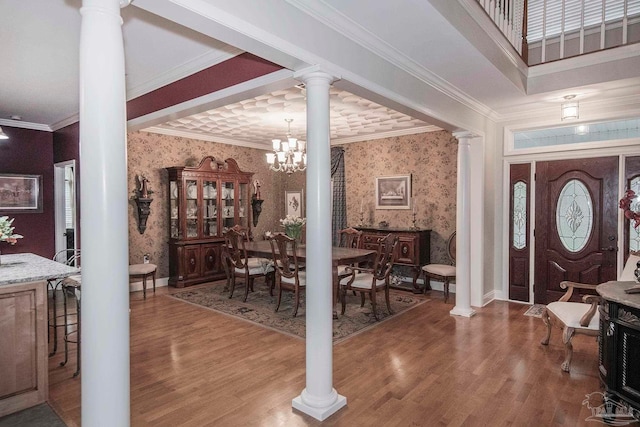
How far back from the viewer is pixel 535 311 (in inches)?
197

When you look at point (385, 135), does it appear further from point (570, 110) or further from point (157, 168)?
point (157, 168)

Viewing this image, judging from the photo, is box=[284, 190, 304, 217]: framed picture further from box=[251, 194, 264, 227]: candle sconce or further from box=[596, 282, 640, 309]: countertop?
box=[596, 282, 640, 309]: countertop

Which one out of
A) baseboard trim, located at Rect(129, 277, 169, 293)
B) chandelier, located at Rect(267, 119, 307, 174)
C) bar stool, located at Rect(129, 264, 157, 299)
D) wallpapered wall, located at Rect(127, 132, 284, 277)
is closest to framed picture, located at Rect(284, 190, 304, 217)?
wallpapered wall, located at Rect(127, 132, 284, 277)

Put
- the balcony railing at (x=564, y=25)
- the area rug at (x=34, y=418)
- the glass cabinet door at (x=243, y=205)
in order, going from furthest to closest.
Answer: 1. the glass cabinet door at (x=243, y=205)
2. the balcony railing at (x=564, y=25)
3. the area rug at (x=34, y=418)

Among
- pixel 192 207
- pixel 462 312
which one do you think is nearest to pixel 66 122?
pixel 192 207

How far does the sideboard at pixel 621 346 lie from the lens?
7.72ft

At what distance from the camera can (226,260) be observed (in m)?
6.07

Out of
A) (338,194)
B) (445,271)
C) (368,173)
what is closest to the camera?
(445,271)

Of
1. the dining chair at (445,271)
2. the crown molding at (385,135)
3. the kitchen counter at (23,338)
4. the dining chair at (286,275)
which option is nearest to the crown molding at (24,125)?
the kitchen counter at (23,338)

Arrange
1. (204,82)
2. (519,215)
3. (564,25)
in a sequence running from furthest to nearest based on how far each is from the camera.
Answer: (519,215), (564,25), (204,82)

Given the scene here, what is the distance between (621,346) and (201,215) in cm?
583

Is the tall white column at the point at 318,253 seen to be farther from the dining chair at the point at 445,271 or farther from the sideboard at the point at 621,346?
the dining chair at the point at 445,271

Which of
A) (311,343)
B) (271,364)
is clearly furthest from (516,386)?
(271,364)

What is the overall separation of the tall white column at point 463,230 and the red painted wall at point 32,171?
20.4ft
